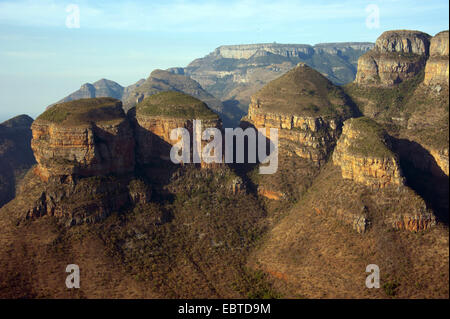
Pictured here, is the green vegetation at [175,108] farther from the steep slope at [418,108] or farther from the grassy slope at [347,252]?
the steep slope at [418,108]

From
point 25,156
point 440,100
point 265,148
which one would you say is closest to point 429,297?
point 440,100

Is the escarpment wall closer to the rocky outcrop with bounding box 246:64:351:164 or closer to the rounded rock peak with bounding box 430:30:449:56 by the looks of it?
the rocky outcrop with bounding box 246:64:351:164

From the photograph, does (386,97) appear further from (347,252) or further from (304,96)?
(347,252)

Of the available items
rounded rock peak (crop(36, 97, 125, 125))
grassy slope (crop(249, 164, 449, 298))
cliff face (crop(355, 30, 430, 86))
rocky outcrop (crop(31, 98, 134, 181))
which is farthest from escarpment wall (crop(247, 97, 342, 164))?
rounded rock peak (crop(36, 97, 125, 125))

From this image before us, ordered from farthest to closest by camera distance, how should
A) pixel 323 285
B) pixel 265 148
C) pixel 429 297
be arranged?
1. pixel 265 148
2. pixel 323 285
3. pixel 429 297

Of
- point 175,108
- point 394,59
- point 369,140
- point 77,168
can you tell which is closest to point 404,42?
point 394,59
